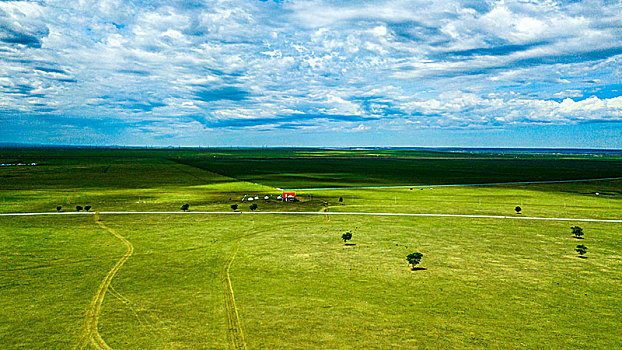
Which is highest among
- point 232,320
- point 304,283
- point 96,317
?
point 96,317

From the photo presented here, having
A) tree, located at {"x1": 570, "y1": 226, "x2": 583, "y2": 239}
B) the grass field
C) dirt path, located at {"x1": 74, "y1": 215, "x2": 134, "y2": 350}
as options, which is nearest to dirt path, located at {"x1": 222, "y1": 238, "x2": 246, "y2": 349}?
the grass field

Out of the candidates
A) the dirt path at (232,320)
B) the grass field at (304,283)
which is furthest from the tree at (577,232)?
the dirt path at (232,320)

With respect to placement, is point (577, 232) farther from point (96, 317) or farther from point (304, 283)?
point (96, 317)

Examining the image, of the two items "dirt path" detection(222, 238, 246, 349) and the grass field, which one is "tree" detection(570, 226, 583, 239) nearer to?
the grass field

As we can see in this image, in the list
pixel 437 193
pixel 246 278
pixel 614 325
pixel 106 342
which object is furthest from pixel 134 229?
pixel 437 193

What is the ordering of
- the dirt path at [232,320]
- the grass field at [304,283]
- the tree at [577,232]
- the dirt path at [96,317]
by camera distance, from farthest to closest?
1. the tree at [577,232]
2. the grass field at [304,283]
3. the dirt path at [232,320]
4. the dirt path at [96,317]

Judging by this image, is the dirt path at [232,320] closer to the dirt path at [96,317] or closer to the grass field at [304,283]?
the grass field at [304,283]

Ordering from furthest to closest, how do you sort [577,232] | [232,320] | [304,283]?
[577,232] → [304,283] → [232,320]

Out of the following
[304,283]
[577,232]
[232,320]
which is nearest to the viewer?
[232,320]

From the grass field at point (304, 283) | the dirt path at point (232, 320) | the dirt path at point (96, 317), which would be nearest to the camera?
the dirt path at point (96, 317)

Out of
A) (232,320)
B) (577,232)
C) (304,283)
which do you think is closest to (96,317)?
(232,320)

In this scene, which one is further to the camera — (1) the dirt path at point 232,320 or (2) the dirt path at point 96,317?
(1) the dirt path at point 232,320

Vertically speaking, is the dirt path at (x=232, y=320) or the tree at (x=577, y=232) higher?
the tree at (x=577, y=232)
